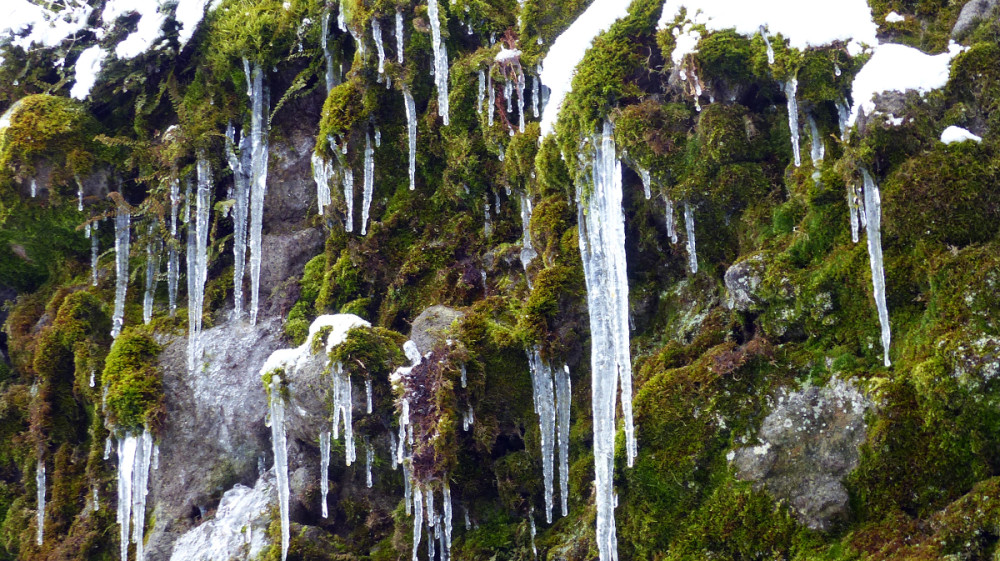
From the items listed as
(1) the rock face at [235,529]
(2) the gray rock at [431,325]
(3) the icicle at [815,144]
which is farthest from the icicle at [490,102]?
(1) the rock face at [235,529]

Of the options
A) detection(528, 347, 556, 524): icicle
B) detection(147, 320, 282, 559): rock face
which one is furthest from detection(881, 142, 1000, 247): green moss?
detection(147, 320, 282, 559): rock face

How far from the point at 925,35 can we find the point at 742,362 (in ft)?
11.0

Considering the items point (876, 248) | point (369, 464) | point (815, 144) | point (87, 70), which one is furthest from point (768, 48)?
point (87, 70)

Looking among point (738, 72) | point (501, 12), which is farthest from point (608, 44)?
point (501, 12)

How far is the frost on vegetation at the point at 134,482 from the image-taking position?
9641mm

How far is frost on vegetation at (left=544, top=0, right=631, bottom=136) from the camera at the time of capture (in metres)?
8.36

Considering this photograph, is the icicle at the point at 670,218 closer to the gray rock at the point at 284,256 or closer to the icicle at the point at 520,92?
the icicle at the point at 520,92

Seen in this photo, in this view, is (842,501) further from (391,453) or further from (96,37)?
(96,37)

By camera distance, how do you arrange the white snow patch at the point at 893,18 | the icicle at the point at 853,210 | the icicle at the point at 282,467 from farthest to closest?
the icicle at the point at 282,467 < the white snow patch at the point at 893,18 < the icicle at the point at 853,210

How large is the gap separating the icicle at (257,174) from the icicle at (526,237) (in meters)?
3.72

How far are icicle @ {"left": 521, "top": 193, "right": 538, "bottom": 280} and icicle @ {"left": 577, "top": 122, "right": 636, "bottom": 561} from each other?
1.26 m

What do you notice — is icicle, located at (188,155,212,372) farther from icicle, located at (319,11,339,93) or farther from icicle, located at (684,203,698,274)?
icicle, located at (684,203,698,274)

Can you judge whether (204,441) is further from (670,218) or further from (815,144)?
(815,144)

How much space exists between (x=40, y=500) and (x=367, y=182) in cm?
649
